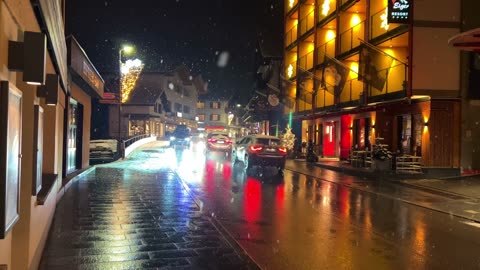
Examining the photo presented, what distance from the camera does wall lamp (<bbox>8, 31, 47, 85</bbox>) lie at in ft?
12.6

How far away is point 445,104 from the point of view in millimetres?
20672

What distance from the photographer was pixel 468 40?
42.8 ft

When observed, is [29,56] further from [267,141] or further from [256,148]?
[267,141]

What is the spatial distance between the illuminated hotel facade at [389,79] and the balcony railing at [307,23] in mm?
297

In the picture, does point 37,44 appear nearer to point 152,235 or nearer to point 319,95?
point 152,235

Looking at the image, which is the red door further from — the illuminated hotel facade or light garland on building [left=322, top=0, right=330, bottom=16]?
light garland on building [left=322, top=0, right=330, bottom=16]

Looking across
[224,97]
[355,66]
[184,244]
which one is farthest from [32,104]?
[224,97]

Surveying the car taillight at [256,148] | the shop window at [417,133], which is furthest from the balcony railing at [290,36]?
the car taillight at [256,148]

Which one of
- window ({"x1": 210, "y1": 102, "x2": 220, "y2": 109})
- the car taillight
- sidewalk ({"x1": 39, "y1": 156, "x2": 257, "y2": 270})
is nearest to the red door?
the car taillight

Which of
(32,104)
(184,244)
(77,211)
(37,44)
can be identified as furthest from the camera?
(77,211)

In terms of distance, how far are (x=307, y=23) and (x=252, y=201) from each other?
2709cm

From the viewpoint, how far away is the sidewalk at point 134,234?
6266 mm

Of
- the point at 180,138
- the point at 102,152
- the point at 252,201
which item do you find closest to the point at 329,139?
the point at 180,138

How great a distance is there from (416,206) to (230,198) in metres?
5.16
